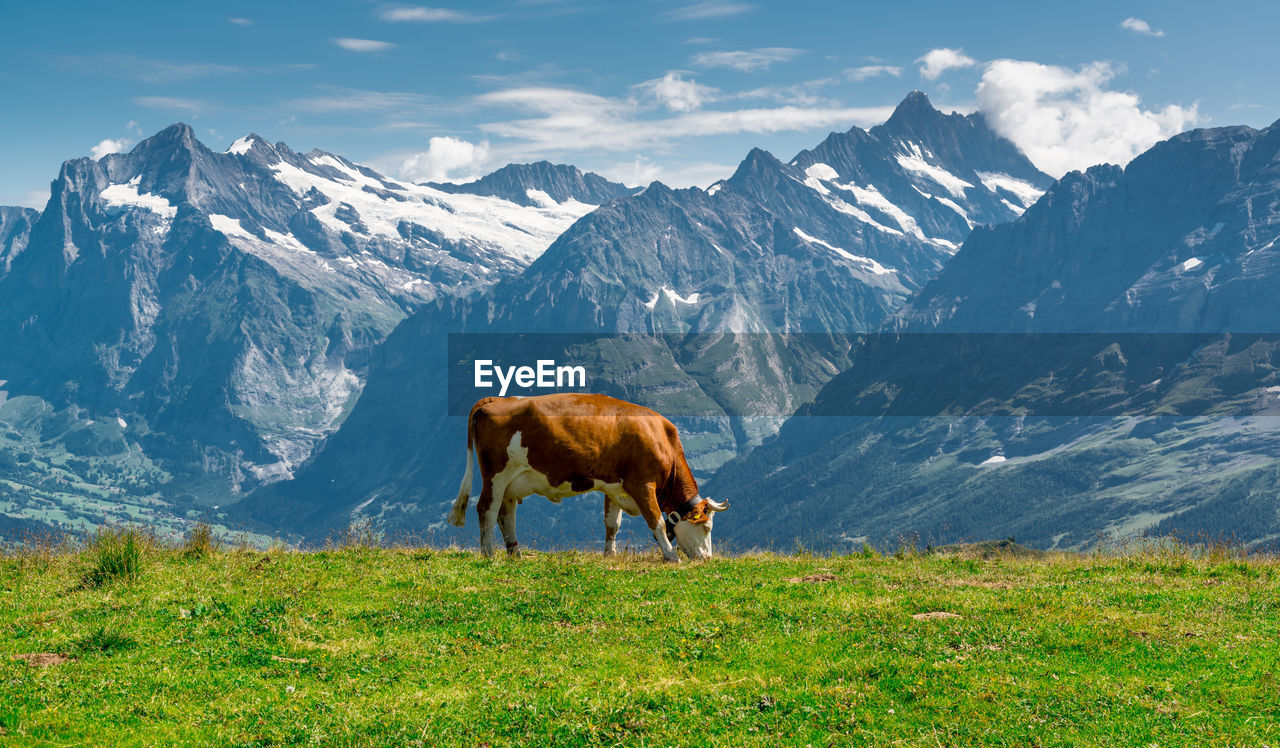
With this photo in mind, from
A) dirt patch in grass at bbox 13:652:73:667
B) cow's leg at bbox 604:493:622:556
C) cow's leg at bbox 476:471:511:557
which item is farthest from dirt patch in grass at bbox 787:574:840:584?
dirt patch in grass at bbox 13:652:73:667

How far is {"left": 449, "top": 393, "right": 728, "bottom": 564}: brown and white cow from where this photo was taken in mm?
24750

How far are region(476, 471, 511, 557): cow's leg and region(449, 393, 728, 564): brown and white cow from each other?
1.0 inches

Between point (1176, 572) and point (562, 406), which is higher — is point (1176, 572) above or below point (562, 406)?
below

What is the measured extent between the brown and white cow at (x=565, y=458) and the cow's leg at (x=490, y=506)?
0.09ft

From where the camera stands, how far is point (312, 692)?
1338 centimetres

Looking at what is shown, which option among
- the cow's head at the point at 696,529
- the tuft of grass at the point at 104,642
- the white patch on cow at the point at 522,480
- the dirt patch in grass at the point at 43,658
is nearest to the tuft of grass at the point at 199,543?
the white patch on cow at the point at 522,480

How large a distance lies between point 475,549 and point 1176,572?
56.6 ft

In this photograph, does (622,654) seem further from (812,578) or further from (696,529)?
(696,529)

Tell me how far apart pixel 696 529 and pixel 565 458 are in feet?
14.4

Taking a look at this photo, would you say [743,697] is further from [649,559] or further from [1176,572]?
[1176,572]

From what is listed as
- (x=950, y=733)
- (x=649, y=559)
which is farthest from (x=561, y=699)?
(x=649, y=559)

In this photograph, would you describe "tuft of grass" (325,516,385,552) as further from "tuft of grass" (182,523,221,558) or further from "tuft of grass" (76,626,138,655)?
"tuft of grass" (76,626,138,655)

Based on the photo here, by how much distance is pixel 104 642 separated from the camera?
604 inches

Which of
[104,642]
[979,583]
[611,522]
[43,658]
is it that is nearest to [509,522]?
[611,522]
